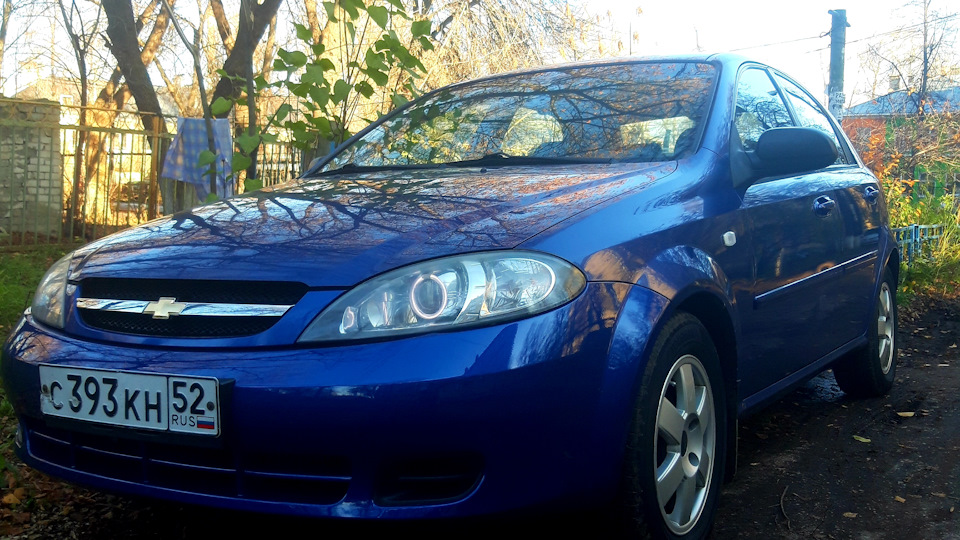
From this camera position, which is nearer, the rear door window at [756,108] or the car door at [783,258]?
the car door at [783,258]

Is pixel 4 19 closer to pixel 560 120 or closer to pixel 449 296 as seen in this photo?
pixel 560 120

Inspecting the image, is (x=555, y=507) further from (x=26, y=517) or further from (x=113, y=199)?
(x=113, y=199)

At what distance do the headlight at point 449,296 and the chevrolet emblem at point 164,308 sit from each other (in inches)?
13.7

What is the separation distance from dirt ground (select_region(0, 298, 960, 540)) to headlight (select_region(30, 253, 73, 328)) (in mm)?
530

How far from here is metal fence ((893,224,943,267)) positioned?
8531 mm

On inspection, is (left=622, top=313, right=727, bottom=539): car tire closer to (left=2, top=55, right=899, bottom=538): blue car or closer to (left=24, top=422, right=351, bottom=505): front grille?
(left=2, top=55, right=899, bottom=538): blue car

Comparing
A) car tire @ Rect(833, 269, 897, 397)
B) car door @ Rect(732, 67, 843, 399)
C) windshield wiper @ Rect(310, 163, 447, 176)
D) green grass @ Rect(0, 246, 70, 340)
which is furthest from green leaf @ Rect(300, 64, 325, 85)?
car tire @ Rect(833, 269, 897, 397)

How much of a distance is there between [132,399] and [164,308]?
22 centimetres

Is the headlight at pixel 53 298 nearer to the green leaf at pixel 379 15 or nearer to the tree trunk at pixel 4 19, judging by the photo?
the green leaf at pixel 379 15

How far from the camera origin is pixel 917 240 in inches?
345

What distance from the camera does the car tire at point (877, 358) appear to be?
14.0 feet

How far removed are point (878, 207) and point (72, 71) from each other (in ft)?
56.8

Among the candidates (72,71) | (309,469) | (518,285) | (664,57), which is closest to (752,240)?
(664,57)

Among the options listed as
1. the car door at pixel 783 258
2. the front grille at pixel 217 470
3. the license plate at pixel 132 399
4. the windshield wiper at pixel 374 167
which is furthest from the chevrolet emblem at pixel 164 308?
the car door at pixel 783 258
